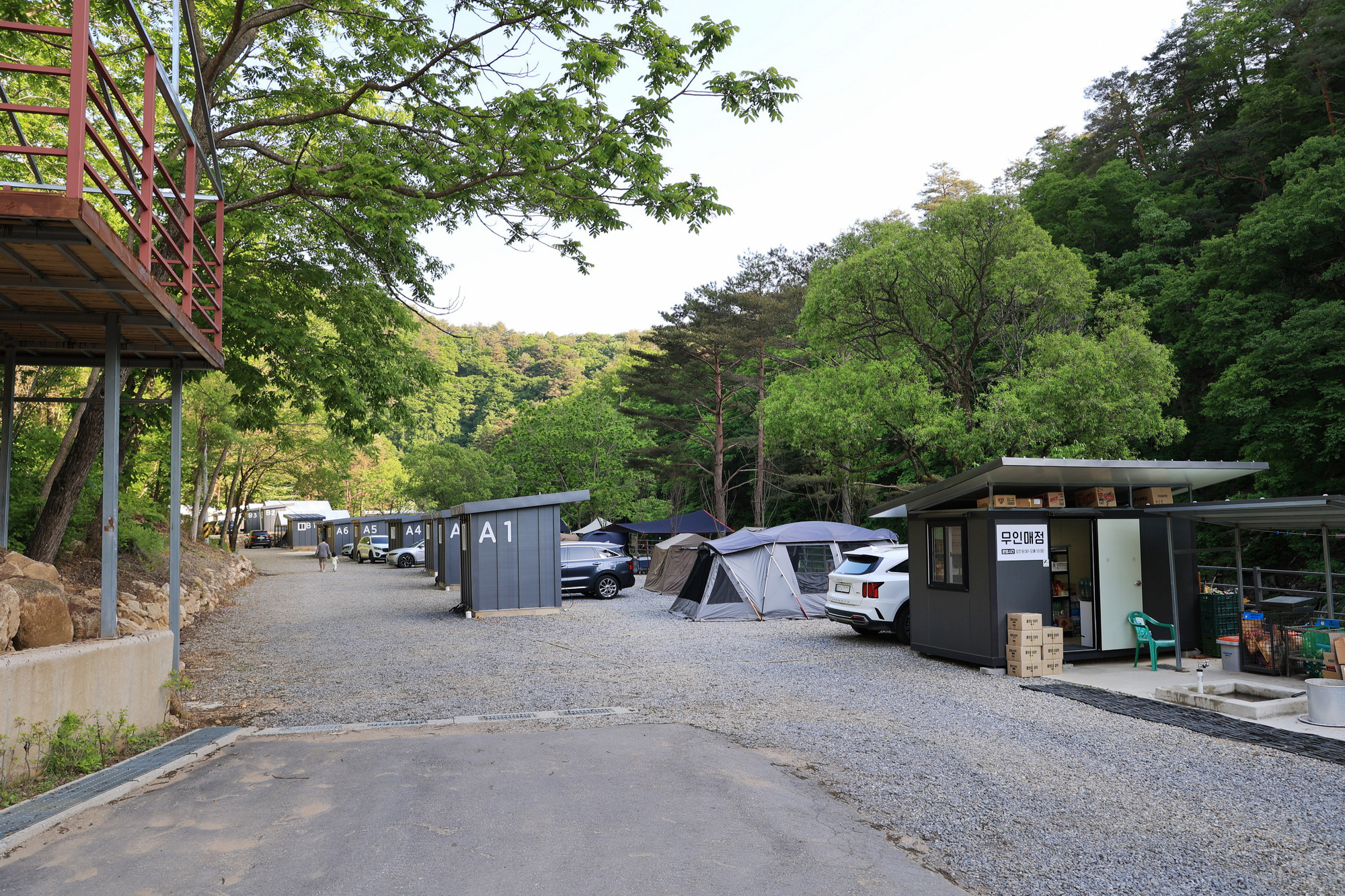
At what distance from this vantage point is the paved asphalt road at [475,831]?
12.8 feet

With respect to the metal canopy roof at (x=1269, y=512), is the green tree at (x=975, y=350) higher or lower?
higher

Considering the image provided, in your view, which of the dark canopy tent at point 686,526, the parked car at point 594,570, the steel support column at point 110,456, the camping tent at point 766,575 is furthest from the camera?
the dark canopy tent at point 686,526

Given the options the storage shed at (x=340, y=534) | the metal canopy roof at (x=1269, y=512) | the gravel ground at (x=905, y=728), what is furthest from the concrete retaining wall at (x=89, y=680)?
the storage shed at (x=340, y=534)

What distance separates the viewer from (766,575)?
54.0 ft

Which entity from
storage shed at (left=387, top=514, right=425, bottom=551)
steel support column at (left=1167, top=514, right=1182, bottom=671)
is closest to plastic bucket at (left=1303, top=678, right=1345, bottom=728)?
steel support column at (left=1167, top=514, right=1182, bottom=671)

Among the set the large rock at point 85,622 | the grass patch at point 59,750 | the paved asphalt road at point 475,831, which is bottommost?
the paved asphalt road at point 475,831

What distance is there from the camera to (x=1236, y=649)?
9531 mm

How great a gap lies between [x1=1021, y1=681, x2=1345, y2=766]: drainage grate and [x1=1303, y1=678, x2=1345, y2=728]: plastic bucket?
348mm

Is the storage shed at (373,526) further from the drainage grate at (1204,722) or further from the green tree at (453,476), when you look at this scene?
the drainage grate at (1204,722)

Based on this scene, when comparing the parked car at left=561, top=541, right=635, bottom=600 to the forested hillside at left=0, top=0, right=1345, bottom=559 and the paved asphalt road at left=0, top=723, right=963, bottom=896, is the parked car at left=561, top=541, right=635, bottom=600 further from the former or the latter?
the paved asphalt road at left=0, top=723, right=963, bottom=896

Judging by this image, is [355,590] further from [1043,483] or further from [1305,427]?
[1305,427]

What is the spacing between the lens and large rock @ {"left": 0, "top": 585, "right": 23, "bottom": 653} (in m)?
5.24

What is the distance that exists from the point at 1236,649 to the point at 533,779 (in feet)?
27.4

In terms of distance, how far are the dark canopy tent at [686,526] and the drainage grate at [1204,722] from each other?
2014 cm
